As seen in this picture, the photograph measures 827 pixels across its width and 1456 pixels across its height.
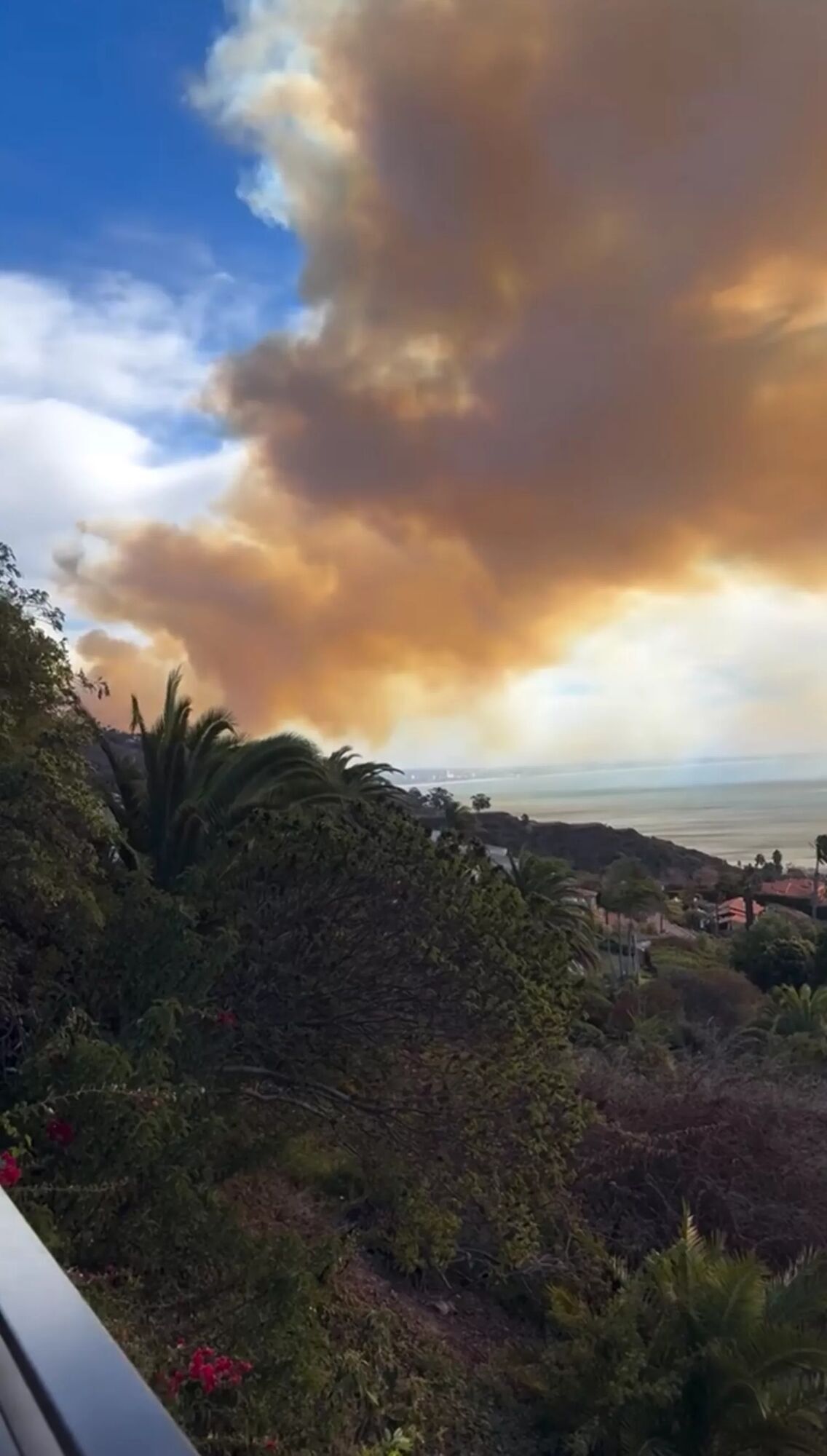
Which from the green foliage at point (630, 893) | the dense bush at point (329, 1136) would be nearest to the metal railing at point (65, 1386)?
the dense bush at point (329, 1136)

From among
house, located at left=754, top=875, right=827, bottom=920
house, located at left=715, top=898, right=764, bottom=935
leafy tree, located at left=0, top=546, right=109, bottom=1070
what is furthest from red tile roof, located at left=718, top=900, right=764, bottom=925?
leafy tree, located at left=0, top=546, right=109, bottom=1070

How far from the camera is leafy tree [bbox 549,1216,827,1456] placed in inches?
241

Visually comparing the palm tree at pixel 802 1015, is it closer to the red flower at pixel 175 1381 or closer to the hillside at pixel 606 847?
the red flower at pixel 175 1381

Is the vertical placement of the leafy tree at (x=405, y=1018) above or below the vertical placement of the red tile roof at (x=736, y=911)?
above

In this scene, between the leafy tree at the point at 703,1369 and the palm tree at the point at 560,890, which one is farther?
the palm tree at the point at 560,890

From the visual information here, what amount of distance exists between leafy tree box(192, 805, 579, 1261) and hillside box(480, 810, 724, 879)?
55.4 metres

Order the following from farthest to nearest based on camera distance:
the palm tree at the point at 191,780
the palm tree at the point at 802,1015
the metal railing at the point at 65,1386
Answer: the palm tree at the point at 802,1015, the palm tree at the point at 191,780, the metal railing at the point at 65,1386

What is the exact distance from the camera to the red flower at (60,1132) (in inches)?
215

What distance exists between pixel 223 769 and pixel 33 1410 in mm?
9925

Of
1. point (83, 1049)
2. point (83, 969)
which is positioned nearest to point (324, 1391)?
point (83, 1049)

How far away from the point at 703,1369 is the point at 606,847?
67.7 m

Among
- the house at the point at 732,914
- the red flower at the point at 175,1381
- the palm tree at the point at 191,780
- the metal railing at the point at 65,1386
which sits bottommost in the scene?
the house at the point at 732,914

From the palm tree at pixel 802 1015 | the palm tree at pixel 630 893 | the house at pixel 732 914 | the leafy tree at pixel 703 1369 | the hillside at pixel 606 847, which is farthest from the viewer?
the hillside at pixel 606 847

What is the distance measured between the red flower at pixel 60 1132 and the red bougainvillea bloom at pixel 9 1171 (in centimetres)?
62
